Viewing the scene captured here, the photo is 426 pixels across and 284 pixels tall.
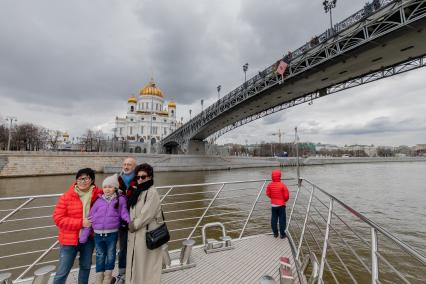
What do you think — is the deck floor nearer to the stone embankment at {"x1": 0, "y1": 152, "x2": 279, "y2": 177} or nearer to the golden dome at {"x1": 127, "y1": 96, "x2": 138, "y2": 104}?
the stone embankment at {"x1": 0, "y1": 152, "x2": 279, "y2": 177}

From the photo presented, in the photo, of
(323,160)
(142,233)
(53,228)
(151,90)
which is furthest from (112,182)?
(151,90)

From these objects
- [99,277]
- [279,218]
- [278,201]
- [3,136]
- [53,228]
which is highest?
[3,136]

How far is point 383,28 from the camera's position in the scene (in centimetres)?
884

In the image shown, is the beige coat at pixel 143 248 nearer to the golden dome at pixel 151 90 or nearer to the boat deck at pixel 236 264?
the boat deck at pixel 236 264

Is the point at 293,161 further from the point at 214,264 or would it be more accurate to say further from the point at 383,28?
the point at 214,264

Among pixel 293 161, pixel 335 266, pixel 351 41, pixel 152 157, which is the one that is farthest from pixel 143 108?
pixel 335 266

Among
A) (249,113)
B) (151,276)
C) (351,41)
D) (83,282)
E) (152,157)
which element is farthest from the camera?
(152,157)

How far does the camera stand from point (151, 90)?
65.9 m

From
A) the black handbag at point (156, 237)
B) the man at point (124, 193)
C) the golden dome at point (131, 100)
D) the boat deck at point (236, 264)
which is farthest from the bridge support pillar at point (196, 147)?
the golden dome at point (131, 100)

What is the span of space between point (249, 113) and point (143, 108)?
48.3 m

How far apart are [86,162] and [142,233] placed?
2911 centimetres

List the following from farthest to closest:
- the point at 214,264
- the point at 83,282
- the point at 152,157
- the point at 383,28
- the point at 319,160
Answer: the point at 319,160
the point at 152,157
the point at 383,28
the point at 214,264
the point at 83,282

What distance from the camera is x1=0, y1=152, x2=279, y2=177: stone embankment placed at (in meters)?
22.0

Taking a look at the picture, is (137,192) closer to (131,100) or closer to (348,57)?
(348,57)
